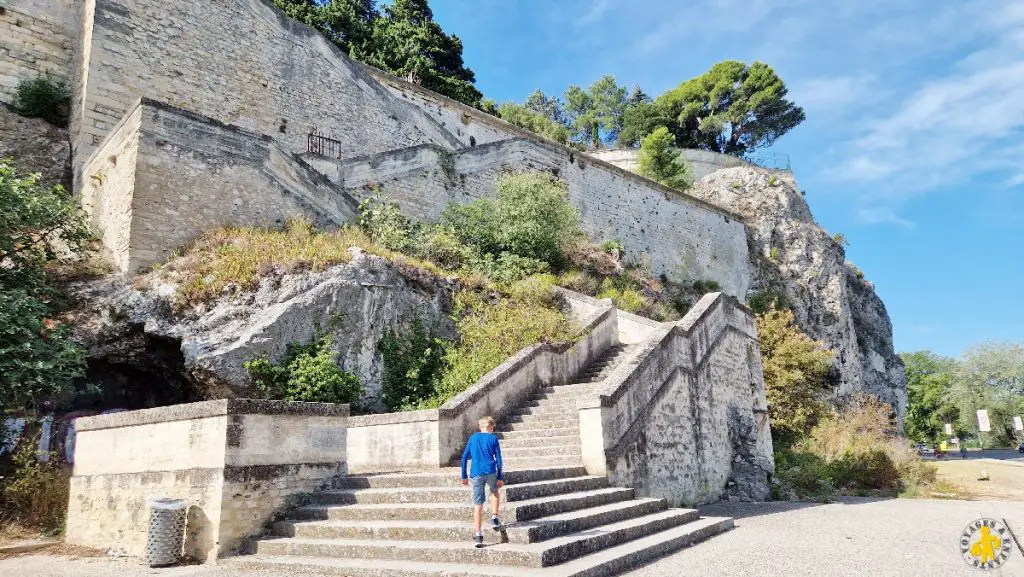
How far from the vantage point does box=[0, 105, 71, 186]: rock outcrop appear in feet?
42.0

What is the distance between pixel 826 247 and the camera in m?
29.4

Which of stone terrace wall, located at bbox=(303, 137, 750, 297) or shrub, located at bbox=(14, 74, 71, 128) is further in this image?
stone terrace wall, located at bbox=(303, 137, 750, 297)

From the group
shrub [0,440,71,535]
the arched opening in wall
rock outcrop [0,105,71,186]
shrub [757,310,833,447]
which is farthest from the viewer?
shrub [757,310,833,447]

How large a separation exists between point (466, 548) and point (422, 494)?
1.30 meters

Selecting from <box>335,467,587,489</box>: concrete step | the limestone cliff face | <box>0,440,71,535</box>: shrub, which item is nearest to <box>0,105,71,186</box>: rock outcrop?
<box>0,440,71,535</box>: shrub

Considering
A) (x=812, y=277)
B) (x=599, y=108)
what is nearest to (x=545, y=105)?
(x=599, y=108)

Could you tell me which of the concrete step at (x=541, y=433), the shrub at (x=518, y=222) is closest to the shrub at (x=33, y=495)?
the concrete step at (x=541, y=433)

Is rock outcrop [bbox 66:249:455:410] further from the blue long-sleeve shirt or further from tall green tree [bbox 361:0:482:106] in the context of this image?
tall green tree [bbox 361:0:482:106]

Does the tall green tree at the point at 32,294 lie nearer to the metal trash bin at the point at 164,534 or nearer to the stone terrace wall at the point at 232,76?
the metal trash bin at the point at 164,534

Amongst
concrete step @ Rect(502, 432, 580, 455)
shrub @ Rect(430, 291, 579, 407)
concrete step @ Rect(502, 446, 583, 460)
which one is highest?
shrub @ Rect(430, 291, 579, 407)

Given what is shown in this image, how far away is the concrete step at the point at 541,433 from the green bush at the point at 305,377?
2.48 meters

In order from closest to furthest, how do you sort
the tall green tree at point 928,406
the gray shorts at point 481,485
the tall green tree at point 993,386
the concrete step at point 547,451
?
the gray shorts at point 481,485 → the concrete step at point 547,451 → the tall green tree at point 993,386 → the tall green tree at point 928,406

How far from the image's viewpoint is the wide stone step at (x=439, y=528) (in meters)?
4.99

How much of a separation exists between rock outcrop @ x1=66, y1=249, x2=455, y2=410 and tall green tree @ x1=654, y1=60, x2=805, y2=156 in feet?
119
